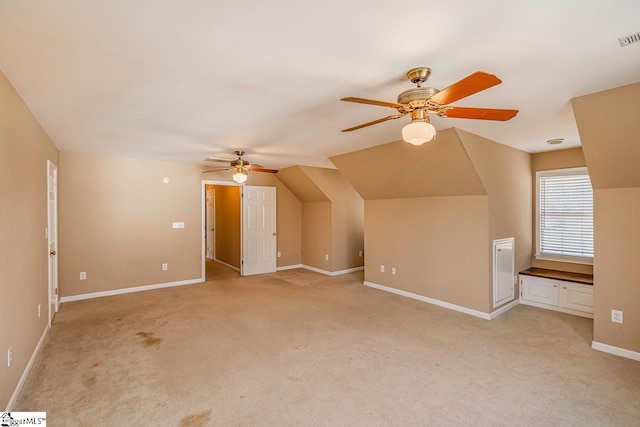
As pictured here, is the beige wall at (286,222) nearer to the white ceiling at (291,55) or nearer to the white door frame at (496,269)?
the white ceiling at (291,55)

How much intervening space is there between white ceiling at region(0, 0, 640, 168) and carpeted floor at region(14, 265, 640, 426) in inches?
96.0

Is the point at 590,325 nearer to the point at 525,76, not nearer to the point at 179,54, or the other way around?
the point at 525,76

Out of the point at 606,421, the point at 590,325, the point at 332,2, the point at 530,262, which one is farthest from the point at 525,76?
the point at 530,262

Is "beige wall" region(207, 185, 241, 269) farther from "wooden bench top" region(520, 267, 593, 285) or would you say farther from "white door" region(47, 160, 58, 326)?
"wooden bench top" region(520, 267, 593, 285)

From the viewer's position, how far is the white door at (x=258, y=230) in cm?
684

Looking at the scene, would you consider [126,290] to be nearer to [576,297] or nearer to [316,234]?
[316,234]

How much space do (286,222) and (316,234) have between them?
847 millimetres

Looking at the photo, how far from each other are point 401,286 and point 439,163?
7.48ft

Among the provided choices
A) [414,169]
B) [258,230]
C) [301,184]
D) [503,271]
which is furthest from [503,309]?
[258,230]

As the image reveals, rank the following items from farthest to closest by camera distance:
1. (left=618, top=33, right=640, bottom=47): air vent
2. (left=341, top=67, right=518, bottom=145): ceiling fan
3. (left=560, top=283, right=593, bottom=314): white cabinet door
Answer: (left=560, top=283, right=593, bottom=314): white cabinet door, (left=341, top=67, right=518, bottom=145): ceiling fan, (left=618, top=33, right=640, bottom=47): air vent

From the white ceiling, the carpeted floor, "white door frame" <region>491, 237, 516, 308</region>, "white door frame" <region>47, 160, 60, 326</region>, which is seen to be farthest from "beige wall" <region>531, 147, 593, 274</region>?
"white door frame" <region>47, 160, 60, 326</region>

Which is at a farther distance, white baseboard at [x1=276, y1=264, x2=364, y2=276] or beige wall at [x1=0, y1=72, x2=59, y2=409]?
white baseboard at [x1=276, y1=264, x2=364, y2=276]

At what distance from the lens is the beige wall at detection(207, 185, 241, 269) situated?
723 cm

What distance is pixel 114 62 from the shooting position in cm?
200
